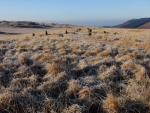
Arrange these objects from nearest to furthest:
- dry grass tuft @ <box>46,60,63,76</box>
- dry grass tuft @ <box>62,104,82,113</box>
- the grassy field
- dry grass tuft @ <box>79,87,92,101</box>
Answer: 1. dry grass tuft @ <box>62,104,82,113</box>
2. the grassy field
3. dry grass tuft @ <box>79,87,92,101</box>
4. dry grass tuft @ <box>46,60,63,76</box>

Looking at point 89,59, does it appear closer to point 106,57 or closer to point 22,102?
point 106,57

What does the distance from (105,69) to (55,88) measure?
229 centimetres

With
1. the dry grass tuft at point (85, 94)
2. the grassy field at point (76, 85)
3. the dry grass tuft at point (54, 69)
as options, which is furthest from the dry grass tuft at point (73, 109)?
the dry grass tuft at point (54, 69)

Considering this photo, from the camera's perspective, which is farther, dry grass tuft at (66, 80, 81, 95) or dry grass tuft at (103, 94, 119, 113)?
dry grass tuft at (66, 80, 81, 95)

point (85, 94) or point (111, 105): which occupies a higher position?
point (111, 105)

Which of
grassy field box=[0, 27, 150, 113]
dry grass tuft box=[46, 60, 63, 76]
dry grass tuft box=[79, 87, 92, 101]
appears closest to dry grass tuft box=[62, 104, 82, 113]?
grassy field box=[0, 27, 150, 113]

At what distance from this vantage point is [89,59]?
1285 cm

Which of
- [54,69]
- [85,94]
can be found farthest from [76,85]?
[54,69]

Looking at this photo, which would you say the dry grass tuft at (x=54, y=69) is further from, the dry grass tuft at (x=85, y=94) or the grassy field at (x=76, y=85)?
the dry grass tuft at (x=85, y=94)

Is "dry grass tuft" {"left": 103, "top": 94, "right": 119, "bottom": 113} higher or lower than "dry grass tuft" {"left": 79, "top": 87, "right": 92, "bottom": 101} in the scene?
higher

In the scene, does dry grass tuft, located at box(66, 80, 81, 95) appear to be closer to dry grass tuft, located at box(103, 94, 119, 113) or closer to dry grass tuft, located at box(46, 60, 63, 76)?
dry grass tuft, located at box(103, 94, 119, 113)

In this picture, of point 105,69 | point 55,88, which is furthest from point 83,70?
point 55,88

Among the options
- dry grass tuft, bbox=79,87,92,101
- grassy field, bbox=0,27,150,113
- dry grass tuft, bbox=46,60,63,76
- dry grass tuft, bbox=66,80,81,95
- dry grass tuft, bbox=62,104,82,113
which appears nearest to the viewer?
dry grass tuft, bbox=62,104,82,113

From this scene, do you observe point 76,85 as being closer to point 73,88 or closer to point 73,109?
point 73,88
